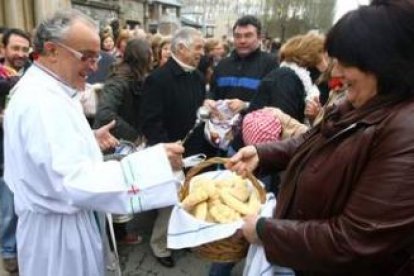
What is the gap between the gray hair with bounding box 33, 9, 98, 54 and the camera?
6.12 ft

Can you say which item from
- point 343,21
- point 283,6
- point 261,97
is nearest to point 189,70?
point 261,97

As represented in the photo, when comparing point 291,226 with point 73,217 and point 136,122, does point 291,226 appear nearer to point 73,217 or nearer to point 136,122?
point 73,217

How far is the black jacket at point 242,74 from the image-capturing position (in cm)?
436

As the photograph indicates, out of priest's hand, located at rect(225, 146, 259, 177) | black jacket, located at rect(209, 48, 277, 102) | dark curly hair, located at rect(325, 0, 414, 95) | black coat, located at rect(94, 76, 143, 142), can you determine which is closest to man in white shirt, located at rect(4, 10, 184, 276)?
priest's hand, located at rect(225, 146, 259, 177)

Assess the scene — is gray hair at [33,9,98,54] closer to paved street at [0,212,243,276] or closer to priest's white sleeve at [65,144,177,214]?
priest's white sleeve at [65,144,177,214]

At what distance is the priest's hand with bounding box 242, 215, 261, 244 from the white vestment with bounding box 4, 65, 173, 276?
16.0 inches

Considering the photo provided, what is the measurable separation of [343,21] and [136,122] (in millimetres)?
3200

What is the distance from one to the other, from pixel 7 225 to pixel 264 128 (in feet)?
7.97

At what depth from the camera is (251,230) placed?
1.65 m

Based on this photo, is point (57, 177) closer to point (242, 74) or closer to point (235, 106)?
point (235, 106)

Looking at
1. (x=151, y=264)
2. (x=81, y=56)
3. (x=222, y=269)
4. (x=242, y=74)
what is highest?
(x=81, y=56)

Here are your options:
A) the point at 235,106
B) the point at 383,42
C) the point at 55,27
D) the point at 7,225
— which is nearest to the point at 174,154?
the point at 55,27

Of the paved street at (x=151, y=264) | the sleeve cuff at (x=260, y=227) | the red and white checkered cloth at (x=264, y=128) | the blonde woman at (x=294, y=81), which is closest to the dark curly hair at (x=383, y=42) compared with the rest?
the sleeve cuff at (x=260, y=227)

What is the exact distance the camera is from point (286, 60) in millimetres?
3707
